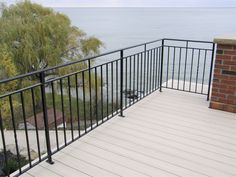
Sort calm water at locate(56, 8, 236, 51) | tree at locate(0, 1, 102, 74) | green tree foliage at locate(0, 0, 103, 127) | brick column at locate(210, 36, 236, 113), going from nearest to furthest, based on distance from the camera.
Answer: brick column at locate(210, 36, 236, 113), green tree foliage at locate(0, 0, 103, 127), tree at locate(0, 1, 102, 74), calm water at locate(56, 8, 236, 51)

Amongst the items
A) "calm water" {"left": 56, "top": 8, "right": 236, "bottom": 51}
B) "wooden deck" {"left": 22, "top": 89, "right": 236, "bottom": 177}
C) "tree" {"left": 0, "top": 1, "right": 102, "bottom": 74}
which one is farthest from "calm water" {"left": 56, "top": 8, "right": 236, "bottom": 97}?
"tree" {"left": 0, "top": 1, "right": 102, "bottom": 74}

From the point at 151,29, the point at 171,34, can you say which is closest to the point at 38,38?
the point at 171,34

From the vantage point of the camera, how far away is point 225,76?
126 inches

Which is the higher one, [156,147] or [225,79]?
[225,79]

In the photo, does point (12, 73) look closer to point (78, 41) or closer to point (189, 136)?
point (78, 41)

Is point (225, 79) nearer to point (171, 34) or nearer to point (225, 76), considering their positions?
point (225, 76)

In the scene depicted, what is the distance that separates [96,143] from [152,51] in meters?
2.03

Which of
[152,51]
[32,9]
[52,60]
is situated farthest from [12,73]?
[152,51]

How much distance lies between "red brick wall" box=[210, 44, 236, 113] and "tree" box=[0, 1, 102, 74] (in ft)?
33.7

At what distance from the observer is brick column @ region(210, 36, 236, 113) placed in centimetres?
308

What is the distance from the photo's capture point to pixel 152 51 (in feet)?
12.8

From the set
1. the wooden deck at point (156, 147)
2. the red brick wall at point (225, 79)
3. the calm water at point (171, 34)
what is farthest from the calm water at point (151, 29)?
the wooden deck at point (156, 147)

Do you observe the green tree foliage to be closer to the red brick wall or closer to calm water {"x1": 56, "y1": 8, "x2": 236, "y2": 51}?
calm water {"x1": 56, "y1": 8, "x2": 236, "y2": 51}

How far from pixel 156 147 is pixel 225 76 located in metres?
1.54
